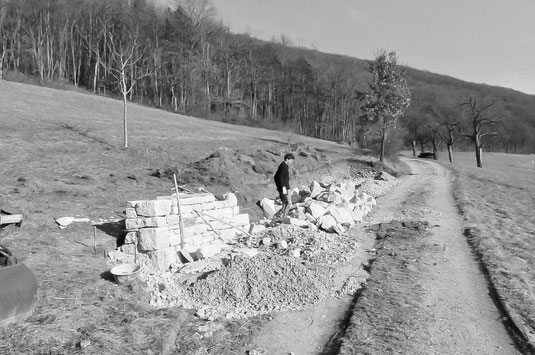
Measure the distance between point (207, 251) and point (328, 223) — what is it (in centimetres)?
339

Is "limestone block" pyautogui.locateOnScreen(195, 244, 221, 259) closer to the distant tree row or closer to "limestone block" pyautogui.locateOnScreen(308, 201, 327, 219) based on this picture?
"limestone block" pyautogui.locateOnScreen(308, 201, 327, 219)

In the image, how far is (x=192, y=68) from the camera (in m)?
56.6

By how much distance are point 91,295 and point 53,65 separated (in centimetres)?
5516

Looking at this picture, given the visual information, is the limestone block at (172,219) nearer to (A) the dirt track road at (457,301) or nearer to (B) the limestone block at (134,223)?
(B) the limestone block at (134,223)

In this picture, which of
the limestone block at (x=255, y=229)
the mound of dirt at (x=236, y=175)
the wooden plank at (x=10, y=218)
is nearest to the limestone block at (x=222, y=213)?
the limestone block at (x=255, y=229)

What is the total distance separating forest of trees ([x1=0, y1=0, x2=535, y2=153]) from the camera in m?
49.6

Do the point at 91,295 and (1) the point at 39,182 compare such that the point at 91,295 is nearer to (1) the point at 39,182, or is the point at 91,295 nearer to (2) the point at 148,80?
(1) the point at 39,182

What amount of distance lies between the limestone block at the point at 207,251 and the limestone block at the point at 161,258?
1.62ft

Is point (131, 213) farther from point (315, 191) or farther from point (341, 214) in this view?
point (315, 191)

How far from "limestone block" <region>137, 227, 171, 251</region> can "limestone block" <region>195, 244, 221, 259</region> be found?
0.65 m

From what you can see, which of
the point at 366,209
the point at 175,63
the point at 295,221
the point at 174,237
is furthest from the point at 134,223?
the point at 175,63

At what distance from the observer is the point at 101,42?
55094mm

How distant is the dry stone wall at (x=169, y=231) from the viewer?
7703mm

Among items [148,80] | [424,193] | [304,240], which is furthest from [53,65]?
[304,240]
